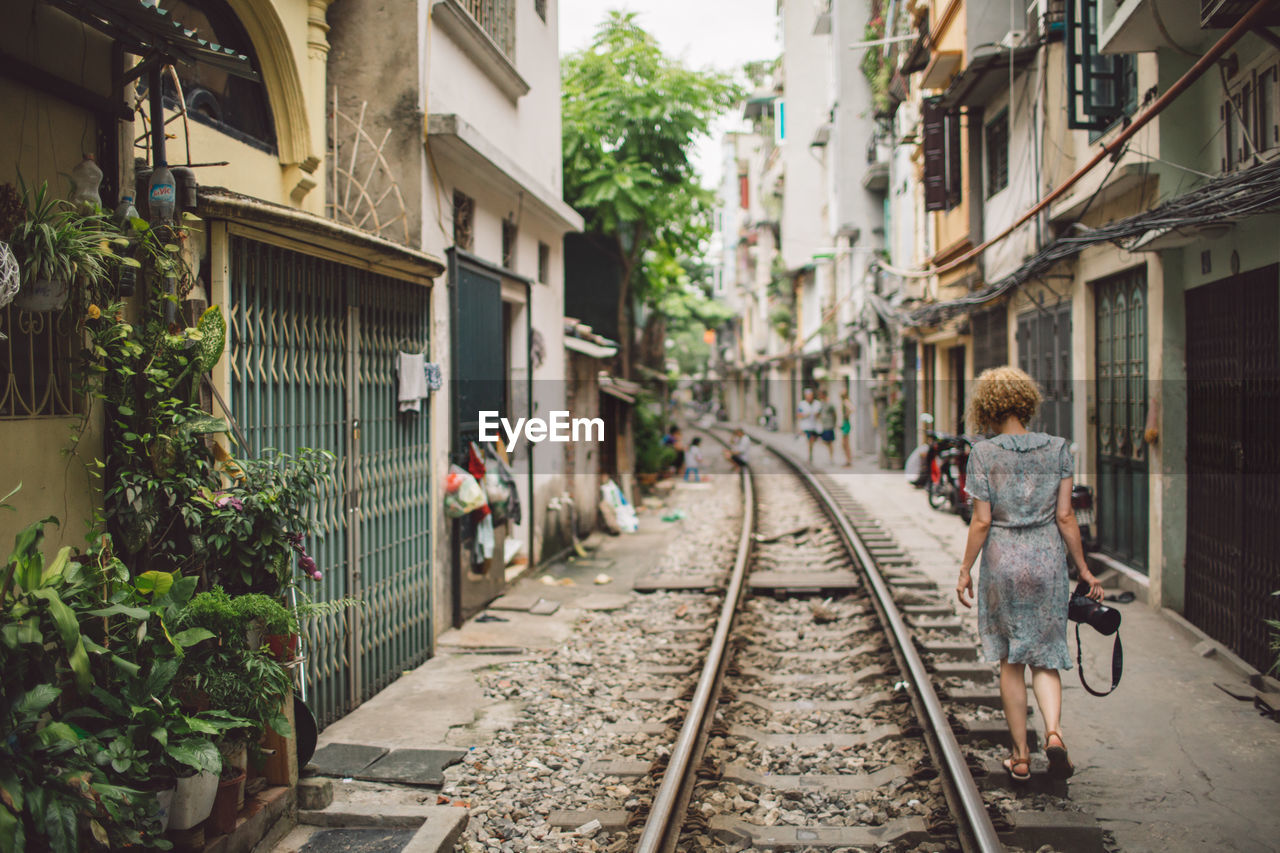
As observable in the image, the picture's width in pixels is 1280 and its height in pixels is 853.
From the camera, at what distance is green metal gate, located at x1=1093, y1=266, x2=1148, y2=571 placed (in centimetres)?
885

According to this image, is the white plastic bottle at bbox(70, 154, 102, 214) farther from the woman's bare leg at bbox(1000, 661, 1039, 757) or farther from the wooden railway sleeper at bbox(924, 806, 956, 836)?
the woman's bare leg at bbox(1000, 661, 1039, 757)

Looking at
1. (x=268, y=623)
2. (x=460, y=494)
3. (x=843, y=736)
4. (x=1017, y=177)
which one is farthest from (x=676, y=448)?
(x=268, y=623)

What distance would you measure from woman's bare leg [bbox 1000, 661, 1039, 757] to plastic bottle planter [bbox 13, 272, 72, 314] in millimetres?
4680

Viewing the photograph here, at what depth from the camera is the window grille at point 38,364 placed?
11.8ft

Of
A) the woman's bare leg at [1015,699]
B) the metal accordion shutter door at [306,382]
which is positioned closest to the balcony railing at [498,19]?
the metal accordion shutter door at [306,382]

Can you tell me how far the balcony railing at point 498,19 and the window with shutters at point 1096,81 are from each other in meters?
5.60

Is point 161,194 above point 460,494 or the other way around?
above

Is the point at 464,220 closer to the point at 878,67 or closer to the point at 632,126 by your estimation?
the point at 632,126

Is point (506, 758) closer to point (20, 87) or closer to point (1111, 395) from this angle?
point (20, 87)

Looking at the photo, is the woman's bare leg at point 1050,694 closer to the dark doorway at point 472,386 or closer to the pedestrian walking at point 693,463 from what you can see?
the dark doorway at point 472,386

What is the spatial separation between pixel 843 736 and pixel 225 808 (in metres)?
3.41

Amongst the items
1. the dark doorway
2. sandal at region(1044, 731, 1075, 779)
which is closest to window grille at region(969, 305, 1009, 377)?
the dark doorway

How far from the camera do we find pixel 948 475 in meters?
14.3

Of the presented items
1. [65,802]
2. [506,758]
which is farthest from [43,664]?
[506,758]
